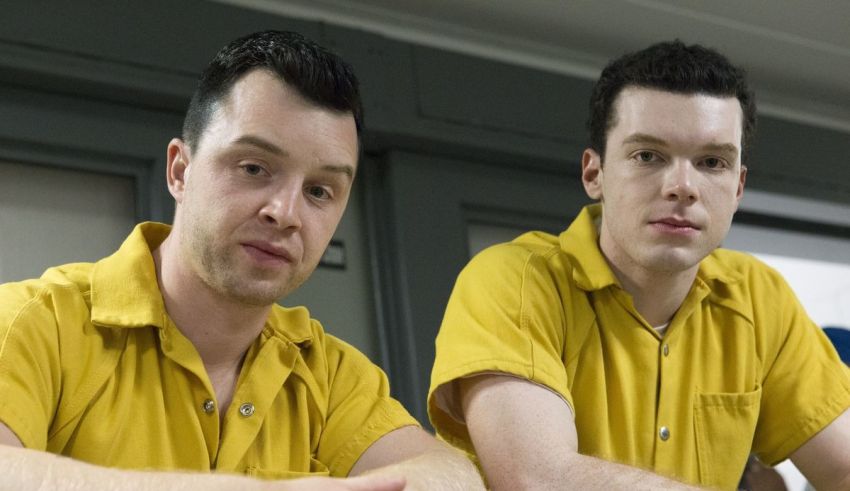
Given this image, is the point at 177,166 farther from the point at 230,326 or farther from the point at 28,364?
the point at 28,364

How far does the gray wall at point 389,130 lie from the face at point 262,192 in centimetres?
88

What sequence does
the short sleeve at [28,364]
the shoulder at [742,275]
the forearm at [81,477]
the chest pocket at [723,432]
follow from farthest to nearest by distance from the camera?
the shoulder at [742,275], the chest pocket at [723,432], the short sleeve at [28,364], the forearm at [81,477]

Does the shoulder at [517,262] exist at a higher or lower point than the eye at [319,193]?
lower

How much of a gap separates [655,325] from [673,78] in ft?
1.33

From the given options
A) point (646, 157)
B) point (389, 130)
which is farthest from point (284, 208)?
point (389, 130)

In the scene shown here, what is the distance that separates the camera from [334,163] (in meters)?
1.53

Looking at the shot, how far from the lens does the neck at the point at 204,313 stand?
1521 mm

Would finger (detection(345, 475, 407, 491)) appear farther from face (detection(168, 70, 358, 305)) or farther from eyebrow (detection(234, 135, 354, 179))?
eyebrow (detection(234, 135, 354, 179))

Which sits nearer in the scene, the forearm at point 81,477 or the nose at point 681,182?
the forearm at point 81,477

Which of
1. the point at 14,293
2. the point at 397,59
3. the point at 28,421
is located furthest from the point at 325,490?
the point at 397,59

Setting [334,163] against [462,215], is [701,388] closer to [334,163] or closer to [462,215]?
[334,163]

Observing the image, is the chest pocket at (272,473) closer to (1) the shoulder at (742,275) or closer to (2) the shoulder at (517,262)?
(2) the shoulder at (517,262)

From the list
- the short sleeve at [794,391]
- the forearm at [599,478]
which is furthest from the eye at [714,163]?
the forearm at [599,478]

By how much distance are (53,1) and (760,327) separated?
1.55m
